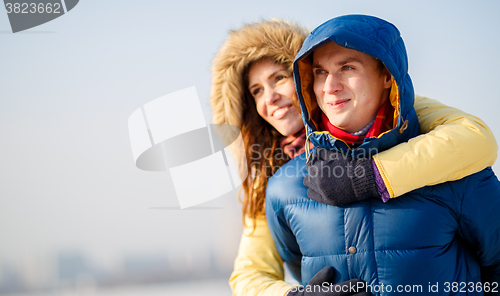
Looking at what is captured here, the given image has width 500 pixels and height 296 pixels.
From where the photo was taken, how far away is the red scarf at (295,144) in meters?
1.71

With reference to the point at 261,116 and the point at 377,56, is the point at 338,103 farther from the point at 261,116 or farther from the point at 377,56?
the point at 261,116

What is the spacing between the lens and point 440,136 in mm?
1132

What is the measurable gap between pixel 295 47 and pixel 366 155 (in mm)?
831

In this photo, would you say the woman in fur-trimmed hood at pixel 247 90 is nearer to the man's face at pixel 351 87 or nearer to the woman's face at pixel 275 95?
the woman's face at pixel 275 95

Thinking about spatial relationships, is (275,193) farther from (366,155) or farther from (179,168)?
(179,168)

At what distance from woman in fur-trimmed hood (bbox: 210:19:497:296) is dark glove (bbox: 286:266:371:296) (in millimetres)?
183

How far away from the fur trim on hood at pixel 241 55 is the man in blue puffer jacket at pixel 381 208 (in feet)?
1.69

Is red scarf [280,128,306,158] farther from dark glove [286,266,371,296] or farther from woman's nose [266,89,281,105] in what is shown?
dark glove [286,266,371,296]

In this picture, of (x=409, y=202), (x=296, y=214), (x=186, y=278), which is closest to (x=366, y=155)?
(x=409, y=202)

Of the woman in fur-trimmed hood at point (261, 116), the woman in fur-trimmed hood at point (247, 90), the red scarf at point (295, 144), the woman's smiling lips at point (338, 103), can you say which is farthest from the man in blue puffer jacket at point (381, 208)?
the woman in fur-trimmed hood at point (247, 90)

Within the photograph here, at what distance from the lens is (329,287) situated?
120 centimetres

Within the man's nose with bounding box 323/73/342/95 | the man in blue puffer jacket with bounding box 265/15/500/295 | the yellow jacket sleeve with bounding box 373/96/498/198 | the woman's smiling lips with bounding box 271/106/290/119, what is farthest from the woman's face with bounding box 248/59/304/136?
the yellow jacket sleeve with bounding box 373/96/498/198

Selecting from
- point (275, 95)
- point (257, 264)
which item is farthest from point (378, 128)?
point (257, 264)

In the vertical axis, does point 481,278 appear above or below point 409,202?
below
